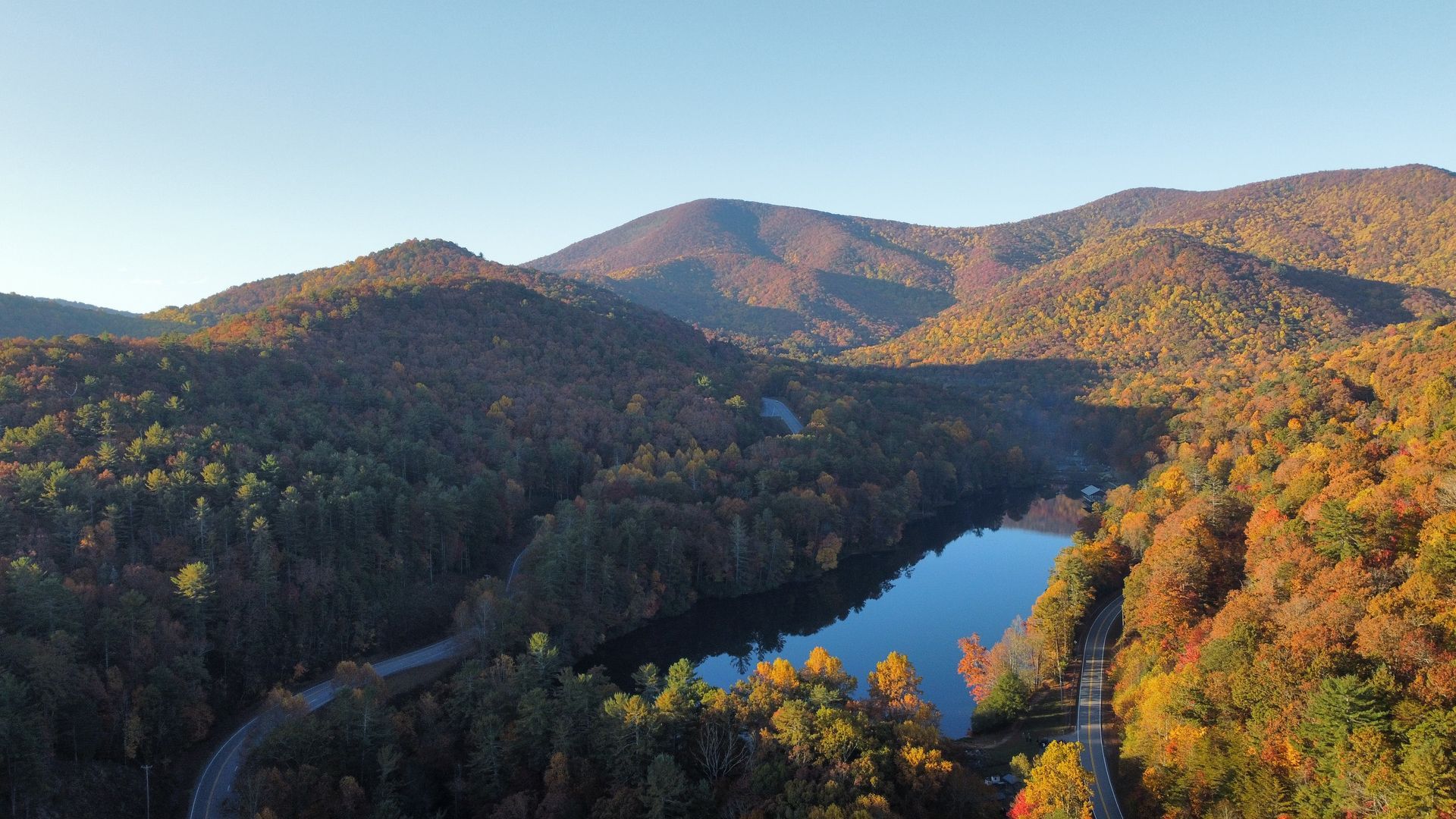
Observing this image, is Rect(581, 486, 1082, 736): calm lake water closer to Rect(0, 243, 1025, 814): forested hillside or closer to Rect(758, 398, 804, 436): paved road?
Rect(0, 243, 1025, 814): forested hillside

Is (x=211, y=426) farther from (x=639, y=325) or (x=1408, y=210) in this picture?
(x=1408, y=210)

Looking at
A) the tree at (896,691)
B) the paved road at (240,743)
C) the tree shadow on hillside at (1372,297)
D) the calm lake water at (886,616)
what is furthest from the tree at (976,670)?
the tree shadow on hillside at (1372,297)

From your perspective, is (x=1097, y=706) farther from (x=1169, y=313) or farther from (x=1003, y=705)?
(x=1169, y=313)

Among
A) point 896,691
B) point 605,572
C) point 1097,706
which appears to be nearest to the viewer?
point 896,691

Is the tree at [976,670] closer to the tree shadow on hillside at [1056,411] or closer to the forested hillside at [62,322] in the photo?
the tree shadow on hillside at [1056,411]

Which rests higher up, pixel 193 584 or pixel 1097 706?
pixel 193 584

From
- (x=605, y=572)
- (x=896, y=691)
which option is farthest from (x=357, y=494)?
(x=896, y=691)
